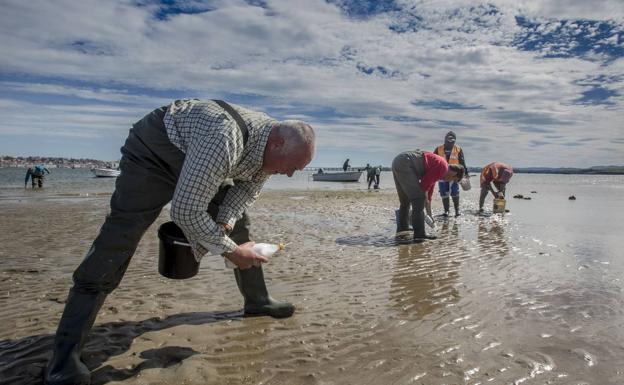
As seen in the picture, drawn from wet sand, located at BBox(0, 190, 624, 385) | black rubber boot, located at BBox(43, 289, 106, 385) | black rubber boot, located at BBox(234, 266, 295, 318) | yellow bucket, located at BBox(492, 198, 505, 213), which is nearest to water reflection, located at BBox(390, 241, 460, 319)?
wet sand, located at BBox(0, 190, 624, 385)

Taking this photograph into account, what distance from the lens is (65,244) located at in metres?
7.75

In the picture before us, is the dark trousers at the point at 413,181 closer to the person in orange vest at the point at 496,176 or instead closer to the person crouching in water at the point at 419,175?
the person crouching in water at the point at 419,175

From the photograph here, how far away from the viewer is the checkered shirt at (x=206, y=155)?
2.47 m

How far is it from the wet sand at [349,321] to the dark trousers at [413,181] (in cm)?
113

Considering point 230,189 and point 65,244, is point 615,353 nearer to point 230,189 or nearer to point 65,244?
point 230,189

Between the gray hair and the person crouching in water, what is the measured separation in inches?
227

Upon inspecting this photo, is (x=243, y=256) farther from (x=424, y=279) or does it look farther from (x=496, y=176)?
(x=496, y=176)

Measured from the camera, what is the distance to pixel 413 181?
329 inches

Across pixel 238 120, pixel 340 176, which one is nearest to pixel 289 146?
pixel 238 120

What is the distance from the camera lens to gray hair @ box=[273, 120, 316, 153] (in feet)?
9.00

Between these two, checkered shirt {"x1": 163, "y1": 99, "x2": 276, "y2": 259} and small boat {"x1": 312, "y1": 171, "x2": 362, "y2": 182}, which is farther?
small boat {"x1": 312, "y1": 171, "x2": 362, "y2": 182}

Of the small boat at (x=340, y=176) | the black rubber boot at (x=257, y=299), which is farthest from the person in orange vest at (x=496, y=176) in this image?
the small boat at (x=340, y=176)

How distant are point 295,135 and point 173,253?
135 centimetres

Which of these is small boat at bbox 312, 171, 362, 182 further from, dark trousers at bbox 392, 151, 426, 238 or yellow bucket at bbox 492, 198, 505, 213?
dark trousers at bbox 392, 151, 426, 238
